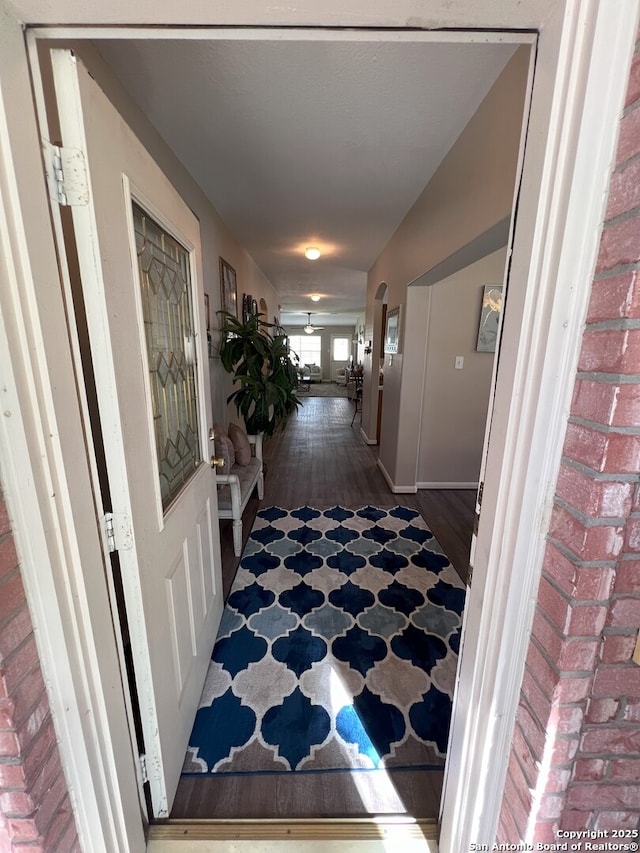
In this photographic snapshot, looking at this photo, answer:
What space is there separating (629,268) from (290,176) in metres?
2.44

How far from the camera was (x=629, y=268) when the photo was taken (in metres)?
0.51

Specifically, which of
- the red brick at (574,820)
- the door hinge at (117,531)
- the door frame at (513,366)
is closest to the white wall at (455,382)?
the door frame at (513,366)

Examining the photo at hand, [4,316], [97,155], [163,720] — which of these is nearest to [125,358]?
[4,316]

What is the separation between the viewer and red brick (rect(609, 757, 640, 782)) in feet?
2.20

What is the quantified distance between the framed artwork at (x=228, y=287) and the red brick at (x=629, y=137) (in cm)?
299

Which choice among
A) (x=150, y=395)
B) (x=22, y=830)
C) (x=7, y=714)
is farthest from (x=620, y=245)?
(x=22, y=830)

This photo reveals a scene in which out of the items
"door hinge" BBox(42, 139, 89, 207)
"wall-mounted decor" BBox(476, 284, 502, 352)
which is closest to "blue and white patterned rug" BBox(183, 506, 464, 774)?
"door hinge" BBox(42, 139, 89, 207)

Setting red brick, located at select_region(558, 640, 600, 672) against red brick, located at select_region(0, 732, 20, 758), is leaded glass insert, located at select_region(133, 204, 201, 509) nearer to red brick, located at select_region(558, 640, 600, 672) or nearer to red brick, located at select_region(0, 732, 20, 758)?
red brick, located at select_region(0, 732, 20, 758)

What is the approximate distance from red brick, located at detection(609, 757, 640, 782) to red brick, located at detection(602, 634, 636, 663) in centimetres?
24

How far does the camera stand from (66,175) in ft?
2.27

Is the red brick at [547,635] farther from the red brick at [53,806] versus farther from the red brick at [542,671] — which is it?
the red brick at [53,806]

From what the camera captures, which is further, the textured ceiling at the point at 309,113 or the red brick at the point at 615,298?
the textured ceiling at the point at 309,113

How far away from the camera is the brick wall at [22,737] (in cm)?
63

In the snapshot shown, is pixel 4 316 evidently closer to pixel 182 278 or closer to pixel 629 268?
pixel 182 278
